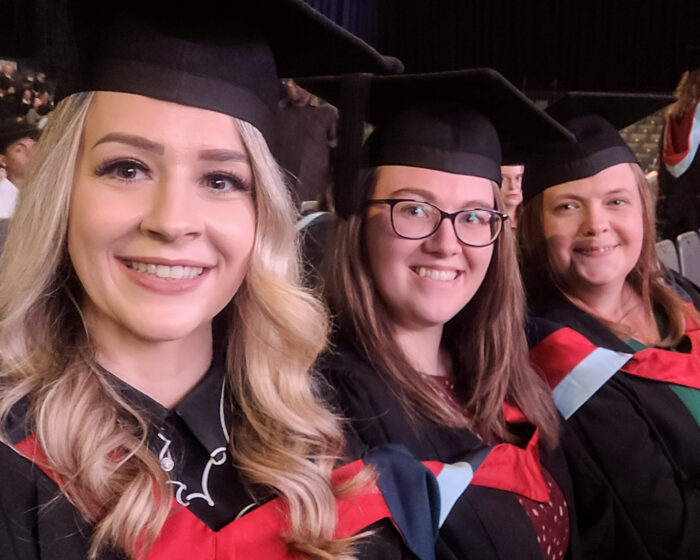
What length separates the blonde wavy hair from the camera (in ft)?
3.01

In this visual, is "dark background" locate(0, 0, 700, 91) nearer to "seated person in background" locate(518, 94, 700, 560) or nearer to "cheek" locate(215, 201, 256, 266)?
"seated person in background" locate(518, 94, 700, 560)

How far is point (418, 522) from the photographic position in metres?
1.18

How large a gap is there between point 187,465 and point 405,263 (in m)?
0.60

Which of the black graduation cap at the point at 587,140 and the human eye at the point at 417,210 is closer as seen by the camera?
the human eye at the point at 417,210

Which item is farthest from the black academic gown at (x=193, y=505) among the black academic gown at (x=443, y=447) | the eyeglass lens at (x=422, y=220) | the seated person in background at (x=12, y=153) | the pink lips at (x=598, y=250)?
the pink lips at (x=598, y=250)

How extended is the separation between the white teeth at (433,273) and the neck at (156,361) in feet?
1.54

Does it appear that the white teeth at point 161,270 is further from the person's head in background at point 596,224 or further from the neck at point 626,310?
the neck at point 626,310

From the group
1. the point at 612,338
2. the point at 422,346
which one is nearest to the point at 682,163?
the point at 612,338

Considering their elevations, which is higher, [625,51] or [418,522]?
[625,51]

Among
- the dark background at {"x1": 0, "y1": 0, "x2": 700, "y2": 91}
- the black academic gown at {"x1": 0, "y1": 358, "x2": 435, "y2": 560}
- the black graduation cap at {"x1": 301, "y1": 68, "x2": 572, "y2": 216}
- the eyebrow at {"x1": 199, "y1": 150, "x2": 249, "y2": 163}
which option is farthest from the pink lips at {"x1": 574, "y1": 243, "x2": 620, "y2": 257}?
the dark background at {"x1": 0, "y1": 0, "x2": 700, "y2": 91}

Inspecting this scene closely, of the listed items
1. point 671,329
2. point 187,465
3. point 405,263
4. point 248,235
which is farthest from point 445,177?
point 671,329

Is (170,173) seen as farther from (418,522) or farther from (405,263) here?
(418,522)

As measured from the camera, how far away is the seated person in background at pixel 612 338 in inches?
63.6

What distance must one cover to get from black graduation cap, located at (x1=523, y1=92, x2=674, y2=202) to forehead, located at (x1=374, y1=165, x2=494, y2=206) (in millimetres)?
499
